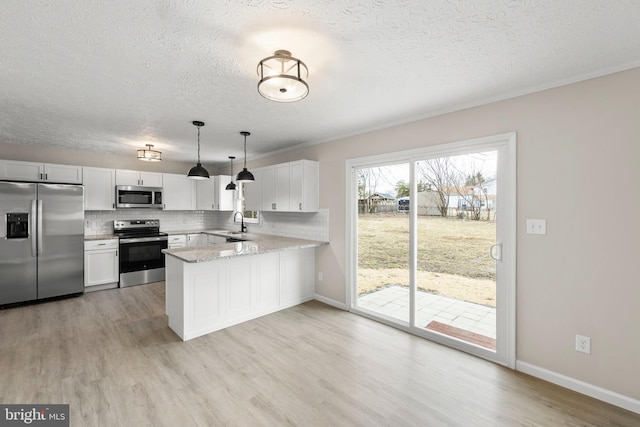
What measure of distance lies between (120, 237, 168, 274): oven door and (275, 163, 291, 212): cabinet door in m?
2.63

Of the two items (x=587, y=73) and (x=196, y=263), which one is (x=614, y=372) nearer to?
(x=587, y=73)

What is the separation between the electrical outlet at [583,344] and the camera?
2268mm

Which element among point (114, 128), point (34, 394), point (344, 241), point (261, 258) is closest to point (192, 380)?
point (34, 394)

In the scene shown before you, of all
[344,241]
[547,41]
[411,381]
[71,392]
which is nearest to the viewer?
[547,41]

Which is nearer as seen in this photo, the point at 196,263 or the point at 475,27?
the point at 475,27

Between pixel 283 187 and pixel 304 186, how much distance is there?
491 millimetres

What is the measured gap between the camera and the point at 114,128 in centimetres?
374

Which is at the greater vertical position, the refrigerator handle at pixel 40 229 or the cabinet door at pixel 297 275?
the refrigerator handle at pixel 40 229

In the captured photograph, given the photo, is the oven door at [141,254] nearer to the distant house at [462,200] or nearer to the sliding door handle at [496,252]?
the distant house at [462,200]

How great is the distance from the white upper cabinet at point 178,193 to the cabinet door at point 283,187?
102 inches

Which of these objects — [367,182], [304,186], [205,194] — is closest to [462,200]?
[367,182]

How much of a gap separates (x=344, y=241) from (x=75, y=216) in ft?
14.0

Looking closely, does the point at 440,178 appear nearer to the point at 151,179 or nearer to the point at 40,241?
the point at 151,179

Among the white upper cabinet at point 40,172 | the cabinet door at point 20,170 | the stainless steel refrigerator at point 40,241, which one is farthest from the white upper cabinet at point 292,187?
the cabinet door at point 20,170
